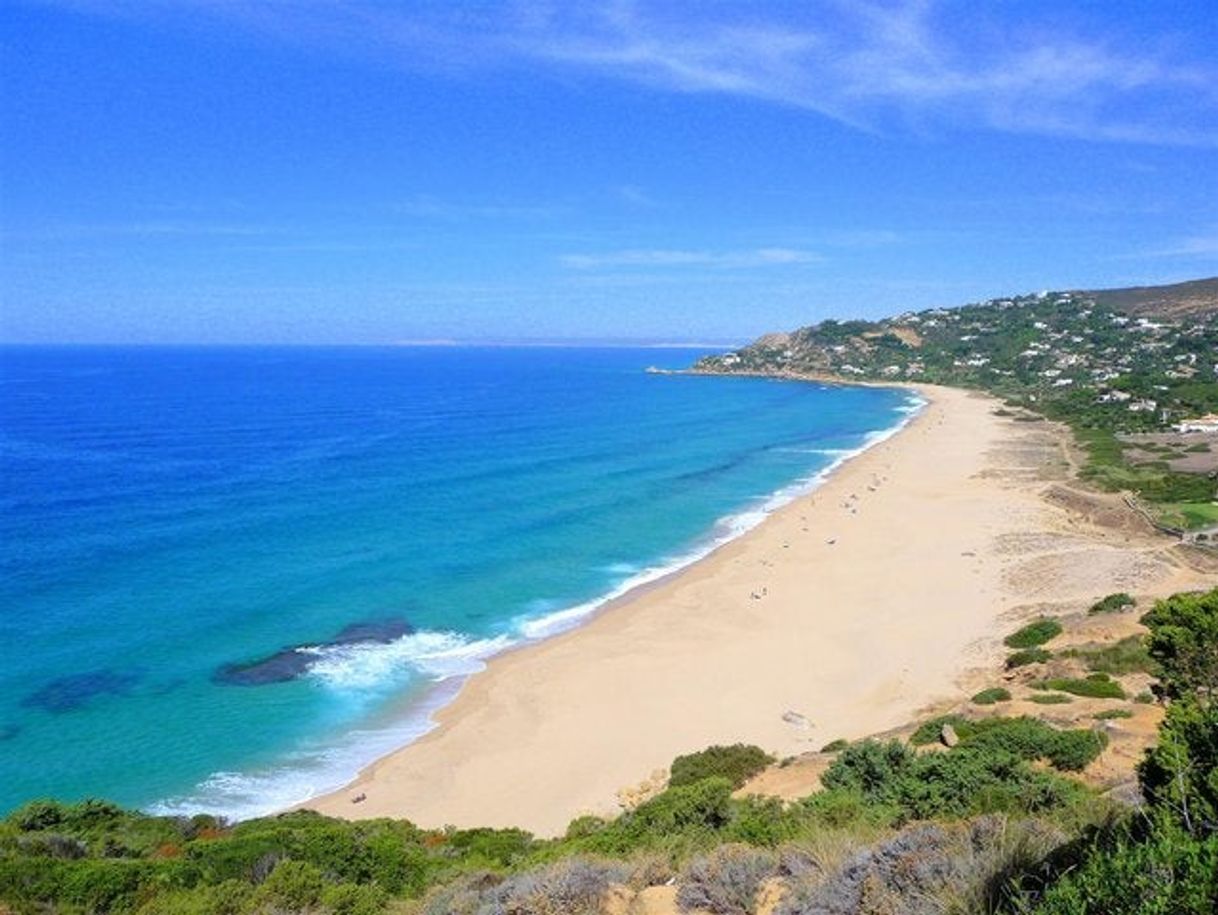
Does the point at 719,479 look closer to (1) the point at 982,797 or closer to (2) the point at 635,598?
(2) the point at 635,598

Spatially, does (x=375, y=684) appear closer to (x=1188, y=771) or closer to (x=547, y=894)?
(x=547, y=894)

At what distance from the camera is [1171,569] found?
101ft

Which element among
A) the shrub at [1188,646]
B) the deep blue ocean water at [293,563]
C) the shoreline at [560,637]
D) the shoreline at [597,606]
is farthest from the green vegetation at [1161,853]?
the deep blue ocean water at [293,563]

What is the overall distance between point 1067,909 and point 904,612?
26625 millimetres

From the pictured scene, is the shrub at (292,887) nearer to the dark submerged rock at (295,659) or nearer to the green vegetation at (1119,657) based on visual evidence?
the dark submerged rock at (295,659)

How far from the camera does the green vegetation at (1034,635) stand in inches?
935

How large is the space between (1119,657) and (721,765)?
10.6 metres

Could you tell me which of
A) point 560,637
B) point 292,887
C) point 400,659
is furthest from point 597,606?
point 292,887

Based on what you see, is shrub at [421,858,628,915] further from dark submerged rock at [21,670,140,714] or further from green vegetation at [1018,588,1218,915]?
dark submerged rock at [21,670,140,714]

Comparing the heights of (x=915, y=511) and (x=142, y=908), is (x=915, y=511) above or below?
below

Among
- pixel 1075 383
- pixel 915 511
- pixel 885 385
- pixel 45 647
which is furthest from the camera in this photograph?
pixel 885 385

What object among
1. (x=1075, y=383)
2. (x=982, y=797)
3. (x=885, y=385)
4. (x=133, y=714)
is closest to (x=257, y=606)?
(x=133, y=714)

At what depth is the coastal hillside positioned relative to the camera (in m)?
51.3

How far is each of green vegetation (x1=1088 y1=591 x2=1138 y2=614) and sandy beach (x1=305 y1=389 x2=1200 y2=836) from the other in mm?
→ 2683
